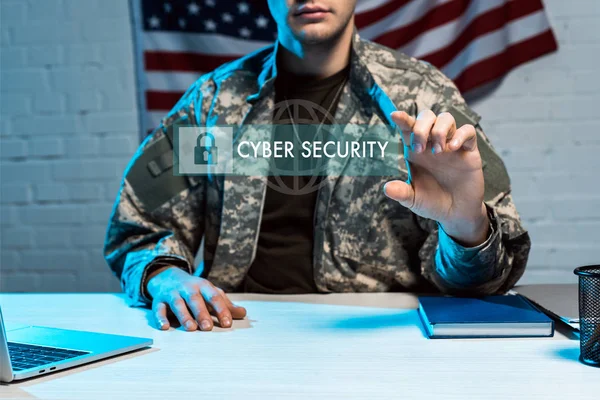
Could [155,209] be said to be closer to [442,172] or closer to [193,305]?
[193,305]

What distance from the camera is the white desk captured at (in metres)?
0.59

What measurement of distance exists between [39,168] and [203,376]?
185cm

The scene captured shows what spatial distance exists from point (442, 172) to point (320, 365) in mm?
302

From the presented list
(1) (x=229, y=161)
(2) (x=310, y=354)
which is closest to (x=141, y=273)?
(1) (x=229, y=161)

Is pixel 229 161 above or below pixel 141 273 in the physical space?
above

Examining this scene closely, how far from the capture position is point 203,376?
0.64 metres

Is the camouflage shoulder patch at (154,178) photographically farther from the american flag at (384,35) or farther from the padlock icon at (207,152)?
the american flag at (384,35)

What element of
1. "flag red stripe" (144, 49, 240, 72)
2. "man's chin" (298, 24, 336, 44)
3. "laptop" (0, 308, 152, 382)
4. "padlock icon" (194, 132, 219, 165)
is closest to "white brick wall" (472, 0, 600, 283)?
"flag red stripe" (144, 49, 240, 72)

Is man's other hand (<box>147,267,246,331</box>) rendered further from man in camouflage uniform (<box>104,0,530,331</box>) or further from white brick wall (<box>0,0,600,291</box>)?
white brick wall (<box>0,0,600,291</box>)

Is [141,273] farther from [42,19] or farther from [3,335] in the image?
[42,19]

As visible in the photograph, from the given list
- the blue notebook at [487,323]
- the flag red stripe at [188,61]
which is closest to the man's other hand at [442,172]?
the blue notebook at [487,323]

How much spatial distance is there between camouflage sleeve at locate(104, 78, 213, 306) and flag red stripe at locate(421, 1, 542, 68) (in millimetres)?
1010

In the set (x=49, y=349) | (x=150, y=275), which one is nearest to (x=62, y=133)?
(x=150, y=275)

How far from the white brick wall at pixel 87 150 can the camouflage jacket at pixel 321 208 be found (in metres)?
0.93
